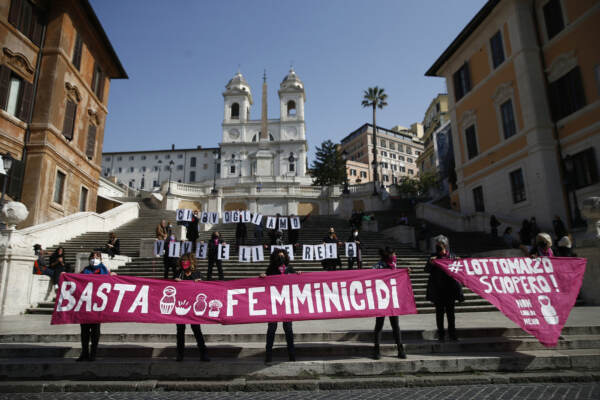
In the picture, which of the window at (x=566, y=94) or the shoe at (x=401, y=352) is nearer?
the shoe at (x=401, y=352)

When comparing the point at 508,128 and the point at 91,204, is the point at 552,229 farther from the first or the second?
the point at 91,204

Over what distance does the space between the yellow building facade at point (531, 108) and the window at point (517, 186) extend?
0.06 metres

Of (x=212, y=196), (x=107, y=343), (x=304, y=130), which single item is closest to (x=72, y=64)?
(x=212, y=196)

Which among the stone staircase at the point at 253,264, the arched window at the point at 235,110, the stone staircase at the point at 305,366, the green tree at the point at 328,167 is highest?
the arched window at the point at 235,110

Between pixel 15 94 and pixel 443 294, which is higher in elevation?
pixel 15 94

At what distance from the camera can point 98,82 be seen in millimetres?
25625

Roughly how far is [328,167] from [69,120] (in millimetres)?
44206

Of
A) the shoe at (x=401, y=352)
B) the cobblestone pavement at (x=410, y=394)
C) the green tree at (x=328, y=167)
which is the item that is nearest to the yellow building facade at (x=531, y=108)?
the cobblestone pavement at (x=410, y=394)

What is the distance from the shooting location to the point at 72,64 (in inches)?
840

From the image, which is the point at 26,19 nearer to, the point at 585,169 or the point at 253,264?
the point at 253,264

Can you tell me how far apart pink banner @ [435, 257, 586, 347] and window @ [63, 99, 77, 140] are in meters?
22.4

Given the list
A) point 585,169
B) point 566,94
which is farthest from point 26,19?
point 585,169

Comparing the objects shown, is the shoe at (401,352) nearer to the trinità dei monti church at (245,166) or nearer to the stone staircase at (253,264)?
the stone staircase at (253,264)

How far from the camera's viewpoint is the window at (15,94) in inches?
691
